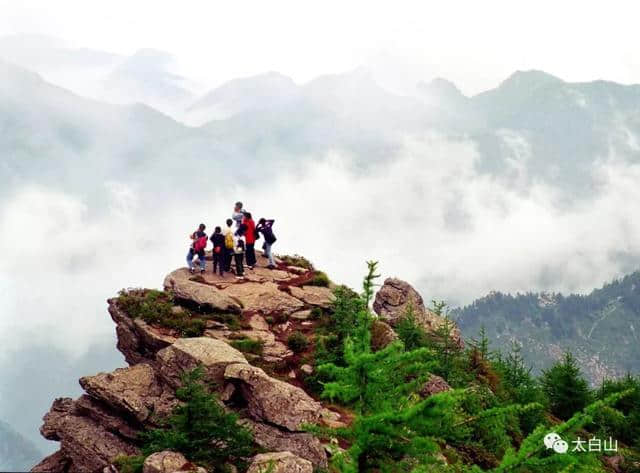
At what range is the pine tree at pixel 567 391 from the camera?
37.3 metres

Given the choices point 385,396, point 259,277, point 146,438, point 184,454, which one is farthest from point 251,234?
point 385,396

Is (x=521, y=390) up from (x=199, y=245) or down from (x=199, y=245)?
down

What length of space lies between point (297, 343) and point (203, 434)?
9.22m

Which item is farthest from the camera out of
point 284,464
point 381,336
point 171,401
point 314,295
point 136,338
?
point 314,295

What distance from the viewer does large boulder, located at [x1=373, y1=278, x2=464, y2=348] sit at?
38.4m

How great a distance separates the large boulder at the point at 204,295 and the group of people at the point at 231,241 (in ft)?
9.95

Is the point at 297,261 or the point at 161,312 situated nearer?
the point at 161,312

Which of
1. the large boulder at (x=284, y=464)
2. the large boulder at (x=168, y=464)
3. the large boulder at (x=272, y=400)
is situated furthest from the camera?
the large boulder at (x=272, y=400)

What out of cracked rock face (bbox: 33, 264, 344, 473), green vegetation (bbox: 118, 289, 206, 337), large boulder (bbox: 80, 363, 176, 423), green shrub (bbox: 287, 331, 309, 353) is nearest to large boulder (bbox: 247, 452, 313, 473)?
cracked rock face (bbox: 33, 264, 344, 473)

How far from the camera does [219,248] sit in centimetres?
3403

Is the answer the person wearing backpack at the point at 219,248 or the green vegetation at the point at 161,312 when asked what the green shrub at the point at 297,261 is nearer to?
the person wearing backpack at the point at 219,248

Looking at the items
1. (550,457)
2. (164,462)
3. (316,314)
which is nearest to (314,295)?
(316,314)

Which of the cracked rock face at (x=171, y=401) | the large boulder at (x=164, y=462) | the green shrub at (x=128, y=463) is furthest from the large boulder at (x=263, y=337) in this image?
the large boulder at (x=164, y=462)

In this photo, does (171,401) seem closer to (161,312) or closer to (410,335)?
(161,312)
